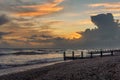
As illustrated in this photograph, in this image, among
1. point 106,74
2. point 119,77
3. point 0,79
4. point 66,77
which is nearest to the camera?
point 119,77

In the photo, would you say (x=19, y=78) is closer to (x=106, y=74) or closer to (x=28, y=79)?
(x=28, y=79)

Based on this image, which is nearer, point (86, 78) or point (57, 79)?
point (86, 78)

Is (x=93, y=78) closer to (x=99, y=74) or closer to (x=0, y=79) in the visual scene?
(x=99, y=74)

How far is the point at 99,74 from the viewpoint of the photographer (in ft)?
65.0

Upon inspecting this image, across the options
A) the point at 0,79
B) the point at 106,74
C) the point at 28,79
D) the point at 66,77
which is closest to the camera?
the point at 106,74

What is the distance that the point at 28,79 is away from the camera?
2525 cm

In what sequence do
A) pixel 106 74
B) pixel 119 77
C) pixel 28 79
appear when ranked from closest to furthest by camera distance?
pixel 119 77 → pixel 106 74 → pixel 28 79

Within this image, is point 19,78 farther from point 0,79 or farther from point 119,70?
point 119,70

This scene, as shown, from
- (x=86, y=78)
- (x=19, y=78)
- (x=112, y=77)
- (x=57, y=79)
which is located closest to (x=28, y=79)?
(x=19, y=78)

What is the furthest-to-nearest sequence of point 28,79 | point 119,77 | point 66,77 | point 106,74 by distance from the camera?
1. point 28,79
2. point 66,77
3. point 106,74
4. point 119,77

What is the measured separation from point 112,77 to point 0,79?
13.0 metres

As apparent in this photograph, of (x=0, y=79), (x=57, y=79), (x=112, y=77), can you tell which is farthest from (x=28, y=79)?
(x=112, y=77)

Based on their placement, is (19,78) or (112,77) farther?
(19,78)

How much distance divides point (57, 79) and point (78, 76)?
164cm
